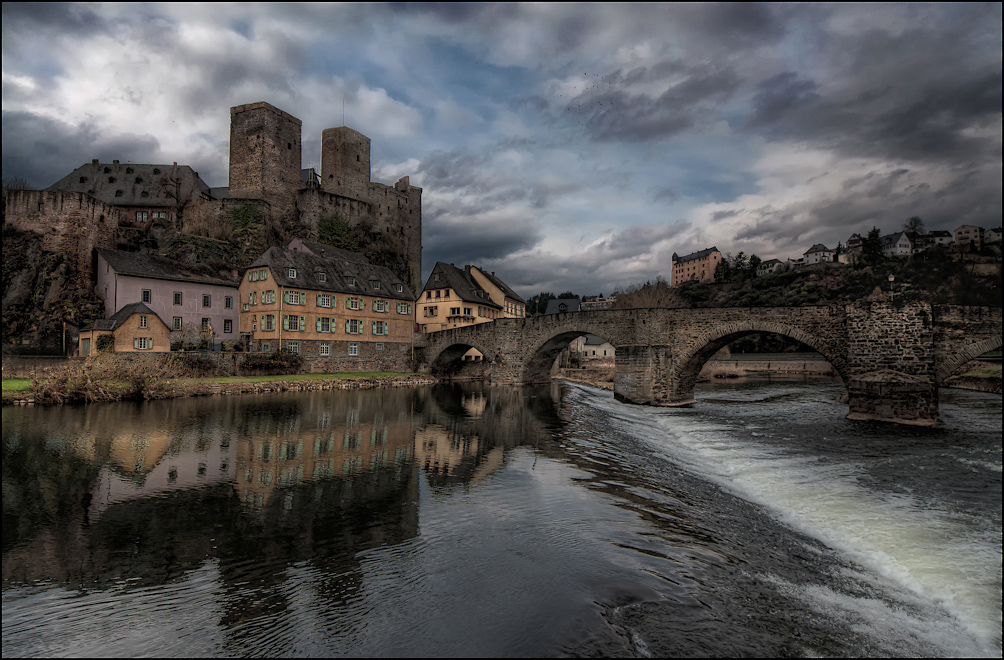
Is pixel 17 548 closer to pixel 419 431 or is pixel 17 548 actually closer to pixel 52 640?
pixel 52 640

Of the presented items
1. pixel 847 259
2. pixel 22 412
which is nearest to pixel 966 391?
pixel 22 412

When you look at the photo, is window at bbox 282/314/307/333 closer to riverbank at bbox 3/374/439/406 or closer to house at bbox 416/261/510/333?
riverbank at bbox 3/374/439/406

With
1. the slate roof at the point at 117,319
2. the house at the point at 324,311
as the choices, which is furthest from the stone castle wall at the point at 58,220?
the house at the point at 324,311

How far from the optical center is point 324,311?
39.6 m

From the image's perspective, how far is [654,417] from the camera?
74.0ft

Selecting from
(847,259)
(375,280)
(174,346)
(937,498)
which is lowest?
(937,498)

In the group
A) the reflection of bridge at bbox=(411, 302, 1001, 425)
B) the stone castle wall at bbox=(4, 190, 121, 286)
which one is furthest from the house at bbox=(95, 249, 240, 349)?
the reflection of bridge at bbox=(411, 302, 1001, 425)

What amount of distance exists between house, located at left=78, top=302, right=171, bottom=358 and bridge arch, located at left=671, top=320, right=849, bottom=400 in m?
31.2

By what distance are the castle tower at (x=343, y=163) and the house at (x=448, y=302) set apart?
662 inches

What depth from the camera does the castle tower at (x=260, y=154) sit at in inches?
2152

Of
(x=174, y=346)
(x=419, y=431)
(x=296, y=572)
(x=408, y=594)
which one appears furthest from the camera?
(x=174, y=346)

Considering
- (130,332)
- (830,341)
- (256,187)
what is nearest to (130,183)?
(256,187)

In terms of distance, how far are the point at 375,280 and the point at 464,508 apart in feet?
127

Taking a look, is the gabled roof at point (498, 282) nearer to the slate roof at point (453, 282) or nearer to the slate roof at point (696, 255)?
the slate roof at point (453, 282)
